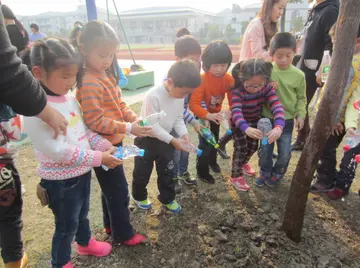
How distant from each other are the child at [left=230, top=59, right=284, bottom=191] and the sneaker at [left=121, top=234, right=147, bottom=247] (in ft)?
3.79

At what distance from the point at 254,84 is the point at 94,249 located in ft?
5.97

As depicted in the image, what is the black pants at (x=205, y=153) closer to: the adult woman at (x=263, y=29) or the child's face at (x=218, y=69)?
the child's face at (x=218, y=69)

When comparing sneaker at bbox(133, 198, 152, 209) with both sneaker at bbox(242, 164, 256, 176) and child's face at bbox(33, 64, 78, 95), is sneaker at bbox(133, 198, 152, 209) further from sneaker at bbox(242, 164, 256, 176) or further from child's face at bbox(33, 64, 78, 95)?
child's face at bbox(33, 64, 78, 95)

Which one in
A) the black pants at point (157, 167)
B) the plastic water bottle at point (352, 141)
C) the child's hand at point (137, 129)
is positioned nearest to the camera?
the child's hand at point (137, 129)

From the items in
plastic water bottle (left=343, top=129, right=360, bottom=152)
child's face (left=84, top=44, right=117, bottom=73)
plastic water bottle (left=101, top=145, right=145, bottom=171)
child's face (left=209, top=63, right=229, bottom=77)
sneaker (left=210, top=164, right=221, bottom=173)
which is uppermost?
child's face (left=84, top=44, right=117, bottom=73)

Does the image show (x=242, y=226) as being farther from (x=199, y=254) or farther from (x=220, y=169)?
(x=220, y=169)

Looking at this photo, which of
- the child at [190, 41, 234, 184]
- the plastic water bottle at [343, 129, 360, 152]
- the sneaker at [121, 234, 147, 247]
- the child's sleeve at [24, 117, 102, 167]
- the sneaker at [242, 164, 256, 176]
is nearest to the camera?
the child's sleeve at [24, 117, 102, 167]

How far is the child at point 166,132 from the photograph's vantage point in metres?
2.01

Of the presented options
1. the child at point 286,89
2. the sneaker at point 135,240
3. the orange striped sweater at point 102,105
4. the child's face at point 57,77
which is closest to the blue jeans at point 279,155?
the child at point 286,89

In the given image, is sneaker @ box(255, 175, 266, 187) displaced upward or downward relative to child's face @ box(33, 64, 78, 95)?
downward

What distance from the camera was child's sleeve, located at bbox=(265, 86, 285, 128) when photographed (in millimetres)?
2489

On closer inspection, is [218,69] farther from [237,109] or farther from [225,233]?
[225,233]

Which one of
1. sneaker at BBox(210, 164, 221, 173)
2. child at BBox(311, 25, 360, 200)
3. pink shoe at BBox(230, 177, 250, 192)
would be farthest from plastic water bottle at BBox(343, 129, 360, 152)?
sneaker at BBox(210, 164, 221, 173)

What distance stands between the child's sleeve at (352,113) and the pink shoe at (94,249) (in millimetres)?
2157
